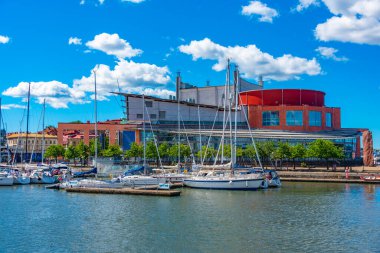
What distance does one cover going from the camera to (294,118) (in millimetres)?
122438

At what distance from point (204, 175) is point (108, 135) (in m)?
89.1

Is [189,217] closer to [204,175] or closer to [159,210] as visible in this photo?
[159,210]

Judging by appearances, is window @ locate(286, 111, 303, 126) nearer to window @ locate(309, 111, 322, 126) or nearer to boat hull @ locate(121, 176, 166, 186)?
window @ locate(309, 111, 322, 126)

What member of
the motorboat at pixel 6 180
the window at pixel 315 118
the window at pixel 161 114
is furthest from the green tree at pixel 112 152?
the window at pixel 315 118

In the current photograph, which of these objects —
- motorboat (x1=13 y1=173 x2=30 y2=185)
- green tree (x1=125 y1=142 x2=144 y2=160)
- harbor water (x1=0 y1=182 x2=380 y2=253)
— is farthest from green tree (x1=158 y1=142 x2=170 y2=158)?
harbor water (x1=0 y1=182 x2=380 y2=253)

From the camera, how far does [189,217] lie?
133 feet

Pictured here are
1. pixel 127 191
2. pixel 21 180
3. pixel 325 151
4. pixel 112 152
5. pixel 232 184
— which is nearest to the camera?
pixel 127 191

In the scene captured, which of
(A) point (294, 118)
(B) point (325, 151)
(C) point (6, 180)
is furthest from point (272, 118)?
(C) point (6, 180)

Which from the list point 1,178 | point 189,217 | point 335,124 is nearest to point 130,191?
point 189,217

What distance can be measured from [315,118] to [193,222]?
93.1 meters

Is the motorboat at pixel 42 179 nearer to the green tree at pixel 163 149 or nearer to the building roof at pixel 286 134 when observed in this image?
the green tree at pixel 163 149

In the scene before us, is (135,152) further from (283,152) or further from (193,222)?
(193,222)

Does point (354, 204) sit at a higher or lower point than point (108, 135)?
lower

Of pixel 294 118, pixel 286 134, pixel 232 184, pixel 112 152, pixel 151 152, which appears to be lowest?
pixel 232 184
